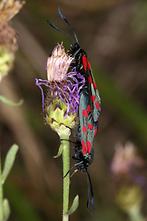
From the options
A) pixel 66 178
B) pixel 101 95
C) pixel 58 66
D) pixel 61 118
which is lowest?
pixel 66 178

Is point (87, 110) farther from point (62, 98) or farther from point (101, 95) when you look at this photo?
point (101, 95)

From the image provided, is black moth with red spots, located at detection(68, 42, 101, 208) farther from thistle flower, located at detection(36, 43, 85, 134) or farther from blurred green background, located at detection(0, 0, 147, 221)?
blurred green background, located at detection(0, 0, 147, 221)

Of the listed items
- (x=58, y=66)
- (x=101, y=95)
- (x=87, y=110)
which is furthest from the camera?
(x=101, y=95)

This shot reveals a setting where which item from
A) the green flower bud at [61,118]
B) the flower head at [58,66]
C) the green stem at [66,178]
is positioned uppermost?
the flower head at [58,66]

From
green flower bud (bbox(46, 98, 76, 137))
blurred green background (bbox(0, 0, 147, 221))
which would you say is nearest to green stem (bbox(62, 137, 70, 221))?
green flower bud (bbox(46, 98, 76, 137))

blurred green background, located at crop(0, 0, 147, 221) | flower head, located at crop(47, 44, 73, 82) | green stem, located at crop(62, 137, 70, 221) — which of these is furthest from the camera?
blurred green background, located at crop(0, 0, 147, 221)

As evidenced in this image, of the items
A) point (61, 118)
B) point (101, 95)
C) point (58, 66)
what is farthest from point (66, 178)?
point (101, 95)

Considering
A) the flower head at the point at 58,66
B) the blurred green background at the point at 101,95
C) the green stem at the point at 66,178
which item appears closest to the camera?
the green stem at the point at 66,178

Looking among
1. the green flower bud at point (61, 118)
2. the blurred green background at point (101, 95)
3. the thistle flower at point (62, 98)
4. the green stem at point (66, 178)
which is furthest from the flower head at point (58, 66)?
the blurred green background at point (101, 95)

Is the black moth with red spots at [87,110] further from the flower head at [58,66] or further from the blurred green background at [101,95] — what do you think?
the blurred green background at [101,95]
